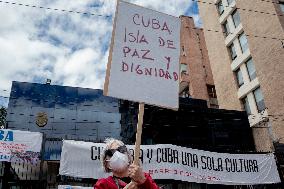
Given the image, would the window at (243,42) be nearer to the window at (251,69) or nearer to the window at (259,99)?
the window at (251,69)

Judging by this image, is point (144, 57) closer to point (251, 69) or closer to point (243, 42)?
point (251, 69)

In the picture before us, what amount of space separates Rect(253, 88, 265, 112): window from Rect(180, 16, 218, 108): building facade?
7.64m

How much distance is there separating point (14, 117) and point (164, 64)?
22088mm

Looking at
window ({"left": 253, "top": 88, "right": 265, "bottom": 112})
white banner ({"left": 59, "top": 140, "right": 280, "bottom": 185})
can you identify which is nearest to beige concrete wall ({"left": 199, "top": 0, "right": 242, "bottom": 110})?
window ({"left": 253, "top": 88, "right": 265, "bottom": 112})

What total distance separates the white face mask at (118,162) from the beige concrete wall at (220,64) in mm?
28146

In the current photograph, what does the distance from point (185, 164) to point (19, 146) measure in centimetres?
584

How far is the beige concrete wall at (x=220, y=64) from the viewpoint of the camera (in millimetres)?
31969

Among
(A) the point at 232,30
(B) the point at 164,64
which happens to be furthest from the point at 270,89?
(B) the point at 164,64

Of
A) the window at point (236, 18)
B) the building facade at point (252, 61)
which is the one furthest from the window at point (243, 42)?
the window at point (236, 18)

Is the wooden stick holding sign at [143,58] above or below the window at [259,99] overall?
below

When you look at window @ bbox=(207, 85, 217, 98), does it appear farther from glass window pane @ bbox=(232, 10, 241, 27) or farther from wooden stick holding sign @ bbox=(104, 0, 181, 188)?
wooden stick holding sign @ bbox=(104, 0, 181, 188)

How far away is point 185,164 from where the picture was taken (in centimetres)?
1189

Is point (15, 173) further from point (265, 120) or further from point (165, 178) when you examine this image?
point (265, 120)

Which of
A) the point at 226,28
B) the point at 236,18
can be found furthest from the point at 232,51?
the point at 236,18
